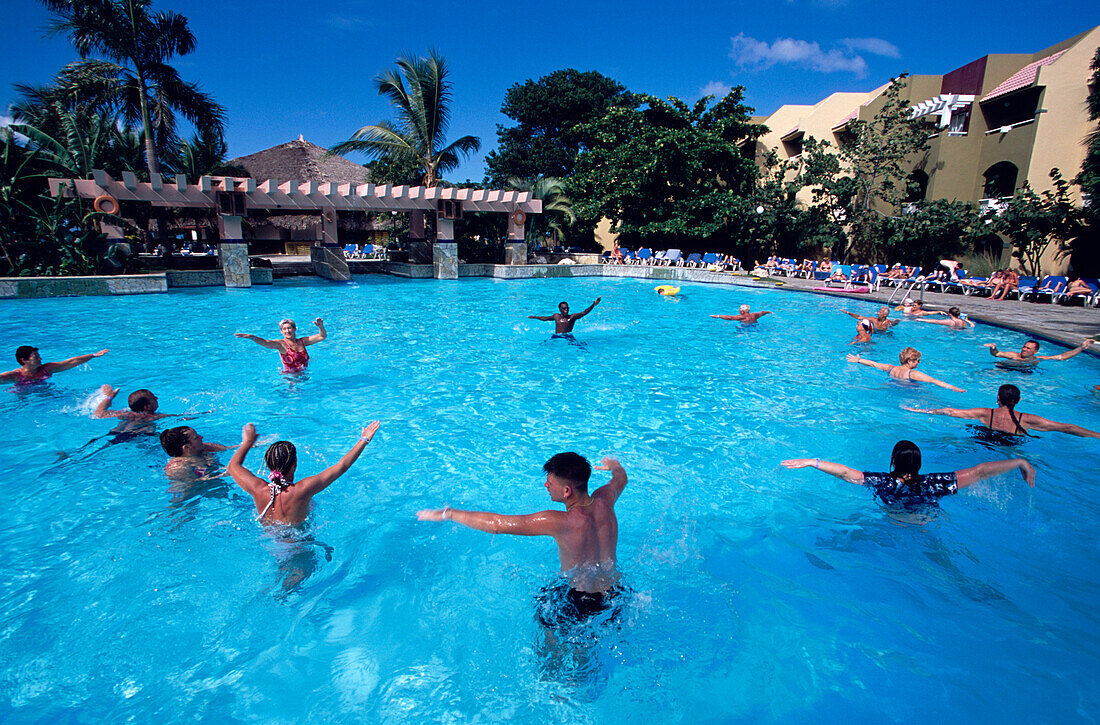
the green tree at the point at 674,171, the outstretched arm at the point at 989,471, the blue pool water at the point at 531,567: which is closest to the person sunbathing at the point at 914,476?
the outstretched arm at the point at 989,471

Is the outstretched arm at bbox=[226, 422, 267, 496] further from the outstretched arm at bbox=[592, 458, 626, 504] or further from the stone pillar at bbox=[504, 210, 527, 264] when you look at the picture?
the stone pillar at bbox=[504, 210, 527, 264]

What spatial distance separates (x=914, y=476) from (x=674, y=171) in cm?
2456

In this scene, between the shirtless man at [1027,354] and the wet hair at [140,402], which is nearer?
the wet hair at [140,402]

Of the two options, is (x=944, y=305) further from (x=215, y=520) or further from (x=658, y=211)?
(x=215, y=520)

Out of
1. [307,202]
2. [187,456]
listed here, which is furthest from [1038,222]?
[307,202]

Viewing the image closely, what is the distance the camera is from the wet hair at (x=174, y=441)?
4328 mm

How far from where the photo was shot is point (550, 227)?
29.8 m

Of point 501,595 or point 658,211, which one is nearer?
point 501,595

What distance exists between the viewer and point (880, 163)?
2131cm

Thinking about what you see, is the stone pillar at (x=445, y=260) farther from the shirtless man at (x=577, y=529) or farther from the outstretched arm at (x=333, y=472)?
the shirtless man at (x=577, y=529)

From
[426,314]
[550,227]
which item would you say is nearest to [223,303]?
[426,314]

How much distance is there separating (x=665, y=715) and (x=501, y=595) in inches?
52.0

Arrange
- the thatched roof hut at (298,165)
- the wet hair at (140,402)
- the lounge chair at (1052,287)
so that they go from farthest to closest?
1. the thatched roof hut at (298,165)
2. the lounge chair at (1052,287)
3. the wet hair at (140,402)

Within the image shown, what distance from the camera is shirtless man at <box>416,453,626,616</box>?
2.90 m
